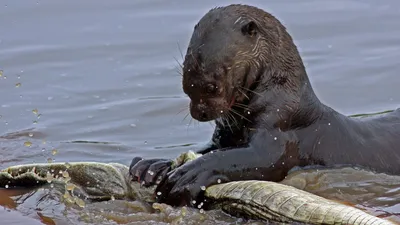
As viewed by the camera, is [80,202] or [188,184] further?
[80,202]

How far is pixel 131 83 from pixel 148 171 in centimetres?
421

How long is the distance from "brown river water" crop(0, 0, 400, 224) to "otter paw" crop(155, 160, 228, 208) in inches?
3.2

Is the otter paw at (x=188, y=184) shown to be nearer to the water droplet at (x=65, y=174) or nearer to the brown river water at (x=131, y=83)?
the brown river water at (x=131, y=83)

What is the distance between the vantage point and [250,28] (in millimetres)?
7410

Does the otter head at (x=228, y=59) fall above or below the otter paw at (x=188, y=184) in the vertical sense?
above

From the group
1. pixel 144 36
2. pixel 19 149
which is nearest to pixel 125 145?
pixel 19 149

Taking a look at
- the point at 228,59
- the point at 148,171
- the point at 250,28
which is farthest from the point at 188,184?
the point at 250,28

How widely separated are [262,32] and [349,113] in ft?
10.4

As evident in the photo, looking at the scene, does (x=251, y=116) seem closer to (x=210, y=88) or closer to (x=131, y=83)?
(x=210, y=88)

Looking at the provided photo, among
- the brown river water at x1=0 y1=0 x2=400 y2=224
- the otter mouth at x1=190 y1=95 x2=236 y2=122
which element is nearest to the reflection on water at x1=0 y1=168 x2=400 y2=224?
the brown river water at x1=0 y1=0 x2=400 y2=224

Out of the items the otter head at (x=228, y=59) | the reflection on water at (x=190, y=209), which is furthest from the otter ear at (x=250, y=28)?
the reflection on water at (x=190, y=209)

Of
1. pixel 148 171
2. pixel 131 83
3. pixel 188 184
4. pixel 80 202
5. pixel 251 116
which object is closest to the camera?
pixel 188 184

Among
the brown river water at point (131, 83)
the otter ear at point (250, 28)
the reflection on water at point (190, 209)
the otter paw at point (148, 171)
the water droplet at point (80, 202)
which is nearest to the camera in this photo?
the reflection on water at point (190, 209)

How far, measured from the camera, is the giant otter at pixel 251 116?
23.2 ft
